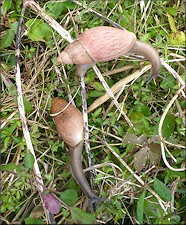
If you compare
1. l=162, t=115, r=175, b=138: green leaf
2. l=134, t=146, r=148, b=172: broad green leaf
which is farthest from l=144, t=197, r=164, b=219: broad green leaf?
l=162, t=115, r=175, b=138: green leaf

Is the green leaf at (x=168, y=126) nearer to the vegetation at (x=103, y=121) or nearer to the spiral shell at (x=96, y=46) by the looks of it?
the vegetation at (x=103, y=121)

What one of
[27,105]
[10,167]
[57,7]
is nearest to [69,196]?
[10,167]

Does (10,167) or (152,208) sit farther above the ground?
(10,167)

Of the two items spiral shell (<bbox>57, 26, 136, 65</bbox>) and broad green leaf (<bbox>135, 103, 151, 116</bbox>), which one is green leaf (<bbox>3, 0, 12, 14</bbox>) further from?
broad green leaf (<bbox>135, 103, 151, 116</bbox>)

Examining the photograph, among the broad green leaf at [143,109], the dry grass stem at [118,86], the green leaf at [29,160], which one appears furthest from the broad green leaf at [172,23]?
the green leaf at [29,160]

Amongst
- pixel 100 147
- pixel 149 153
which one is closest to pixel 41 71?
pixel 100 147

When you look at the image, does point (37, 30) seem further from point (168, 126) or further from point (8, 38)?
point (168, 126)
